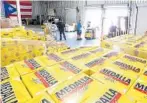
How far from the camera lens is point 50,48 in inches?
161

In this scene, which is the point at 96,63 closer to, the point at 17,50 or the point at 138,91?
the point at 138,91

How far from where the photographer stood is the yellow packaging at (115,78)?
4.64ft

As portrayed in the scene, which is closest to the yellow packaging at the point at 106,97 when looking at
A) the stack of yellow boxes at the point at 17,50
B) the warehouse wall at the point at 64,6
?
the stack of yellow boxes at the point at 17,50

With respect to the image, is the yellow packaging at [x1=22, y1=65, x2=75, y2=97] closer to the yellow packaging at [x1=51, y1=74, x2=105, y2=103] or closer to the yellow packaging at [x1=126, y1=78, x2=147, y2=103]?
the yellow packaging at [x1=51, y1=74, x2=105, y2=103]

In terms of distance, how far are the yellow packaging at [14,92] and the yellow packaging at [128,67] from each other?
109 centimetres

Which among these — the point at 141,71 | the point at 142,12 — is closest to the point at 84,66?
the point at 141,71

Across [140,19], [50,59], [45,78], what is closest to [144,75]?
[45,78]

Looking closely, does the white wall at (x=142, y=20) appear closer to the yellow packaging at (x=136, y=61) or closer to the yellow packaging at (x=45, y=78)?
the yellow packaging at (x=136, y=61)

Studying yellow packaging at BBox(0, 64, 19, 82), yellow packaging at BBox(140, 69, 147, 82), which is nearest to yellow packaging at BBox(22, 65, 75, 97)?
yellow packaging at BBox(0, 64, 19, 82)

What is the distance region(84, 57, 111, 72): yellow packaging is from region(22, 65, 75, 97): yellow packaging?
294mm

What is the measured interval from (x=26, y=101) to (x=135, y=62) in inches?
58.2

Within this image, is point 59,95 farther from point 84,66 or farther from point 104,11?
point 104,11

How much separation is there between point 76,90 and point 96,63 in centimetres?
70

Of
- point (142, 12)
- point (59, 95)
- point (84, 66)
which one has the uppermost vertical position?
point (142, 12)
